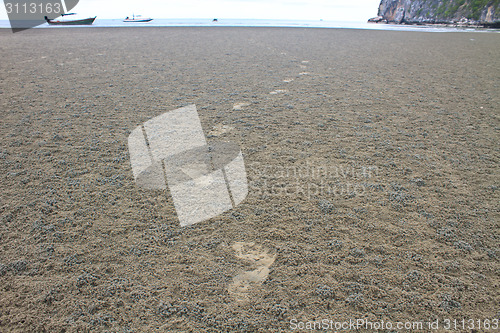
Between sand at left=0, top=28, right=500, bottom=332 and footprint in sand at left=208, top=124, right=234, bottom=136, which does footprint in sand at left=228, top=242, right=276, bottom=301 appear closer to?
sand at left=0, top=28, right=500, bottom=332

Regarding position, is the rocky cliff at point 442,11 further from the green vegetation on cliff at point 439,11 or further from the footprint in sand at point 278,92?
the footprint in sand at point 278,92

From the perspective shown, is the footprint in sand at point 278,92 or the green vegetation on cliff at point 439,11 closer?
the footprint in sand at point 278,92

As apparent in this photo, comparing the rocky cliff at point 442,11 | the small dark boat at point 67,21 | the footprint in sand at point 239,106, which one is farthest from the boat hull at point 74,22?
the rocky cliff at point 442,11

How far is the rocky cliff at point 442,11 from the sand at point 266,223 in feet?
128

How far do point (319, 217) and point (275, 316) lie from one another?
973mm

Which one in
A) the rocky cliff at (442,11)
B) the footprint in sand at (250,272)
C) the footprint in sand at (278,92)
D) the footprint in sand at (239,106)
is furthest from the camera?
the rocky cliff at (442,11)

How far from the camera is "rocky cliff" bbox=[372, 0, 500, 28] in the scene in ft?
121

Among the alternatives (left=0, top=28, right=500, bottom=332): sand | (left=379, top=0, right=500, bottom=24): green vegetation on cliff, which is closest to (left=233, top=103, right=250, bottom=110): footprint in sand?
(left=0, top=28, right=500, bottom=332): sand

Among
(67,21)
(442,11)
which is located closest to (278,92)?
(67,21)

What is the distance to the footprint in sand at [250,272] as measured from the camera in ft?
5.74

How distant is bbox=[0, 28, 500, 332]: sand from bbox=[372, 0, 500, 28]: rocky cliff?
39141 millimetres

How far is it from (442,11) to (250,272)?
211ft

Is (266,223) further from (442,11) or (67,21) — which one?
(442,11)

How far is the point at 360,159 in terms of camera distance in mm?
3289
